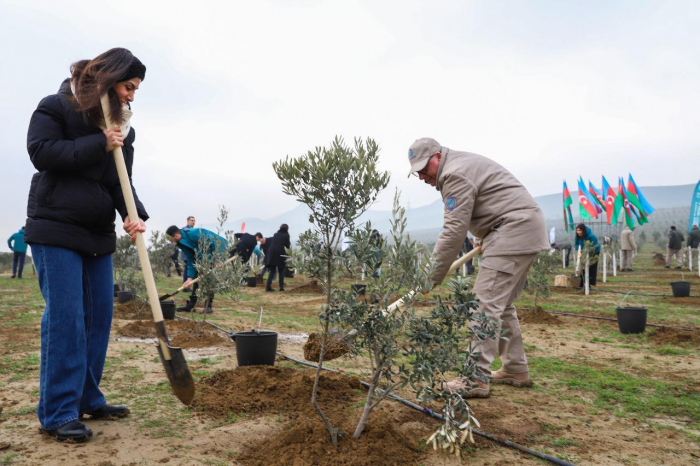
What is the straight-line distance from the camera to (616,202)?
23.0 metres

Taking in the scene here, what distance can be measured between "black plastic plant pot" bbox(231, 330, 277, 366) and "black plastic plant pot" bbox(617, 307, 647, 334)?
18.4 ft

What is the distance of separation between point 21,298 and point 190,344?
7904 mm

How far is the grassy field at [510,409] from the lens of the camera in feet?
9.58

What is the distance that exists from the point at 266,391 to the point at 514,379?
2.32 m

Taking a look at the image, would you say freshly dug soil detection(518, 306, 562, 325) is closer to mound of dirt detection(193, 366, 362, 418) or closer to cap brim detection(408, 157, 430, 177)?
mound of dirt detection(193, 366, 362, 418)

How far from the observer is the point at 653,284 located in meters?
16.6

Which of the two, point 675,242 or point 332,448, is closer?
point 332,448

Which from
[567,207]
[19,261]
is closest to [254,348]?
[19,261]

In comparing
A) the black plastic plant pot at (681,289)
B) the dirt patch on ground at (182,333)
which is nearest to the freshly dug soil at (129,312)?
the dirt patch on ground at (182,333)

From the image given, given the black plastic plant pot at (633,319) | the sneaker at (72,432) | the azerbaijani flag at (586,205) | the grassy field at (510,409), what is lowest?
the grassy field at (510,409)

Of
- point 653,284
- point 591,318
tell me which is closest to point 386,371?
point 591,318

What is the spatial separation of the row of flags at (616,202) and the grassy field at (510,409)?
1750 centimetres

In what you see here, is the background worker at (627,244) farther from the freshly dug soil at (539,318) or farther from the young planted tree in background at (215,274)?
the young planted tree in background at (215,274)

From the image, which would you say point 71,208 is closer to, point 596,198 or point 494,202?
point 494,202
